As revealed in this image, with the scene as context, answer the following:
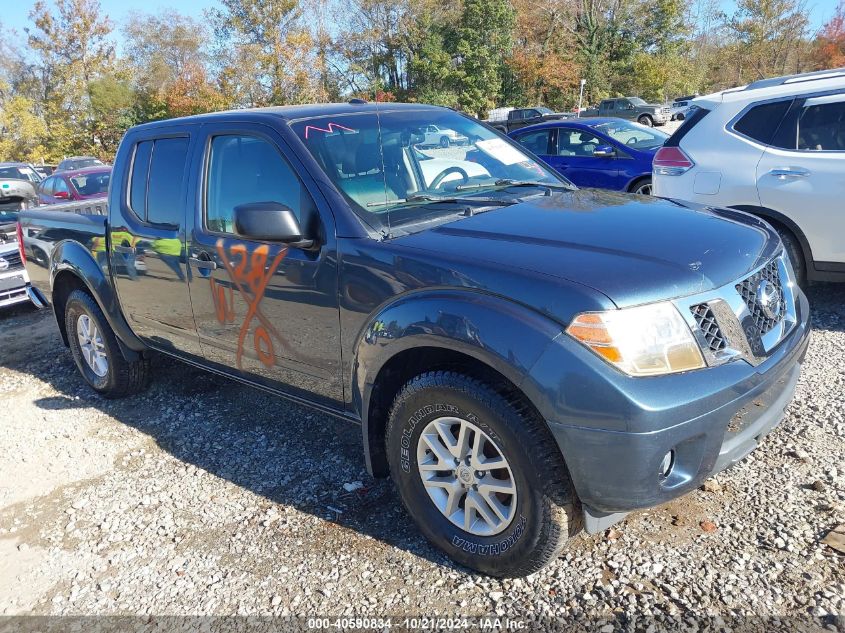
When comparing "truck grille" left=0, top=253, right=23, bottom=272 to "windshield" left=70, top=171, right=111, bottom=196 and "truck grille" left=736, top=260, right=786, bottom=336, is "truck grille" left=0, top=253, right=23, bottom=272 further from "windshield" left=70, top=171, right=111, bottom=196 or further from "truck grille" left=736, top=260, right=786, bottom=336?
"truck grille" left=736, top=260, right=786, bottom=336

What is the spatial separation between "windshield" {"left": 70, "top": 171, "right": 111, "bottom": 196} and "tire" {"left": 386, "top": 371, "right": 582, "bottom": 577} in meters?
10.4

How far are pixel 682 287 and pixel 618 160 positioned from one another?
7743 mm

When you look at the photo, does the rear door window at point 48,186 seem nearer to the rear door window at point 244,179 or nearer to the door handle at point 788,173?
the rear door window at point 244,179

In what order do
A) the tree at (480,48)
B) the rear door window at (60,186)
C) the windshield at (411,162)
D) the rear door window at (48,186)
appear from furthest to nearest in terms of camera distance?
the tree at (480,48)
the rear door window at (48,186)
the rear door window at (60,186)
the windshield at (411,162)

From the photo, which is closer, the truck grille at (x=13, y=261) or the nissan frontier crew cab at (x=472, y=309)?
the nissan frontier crew cab at (x=472, y=309)

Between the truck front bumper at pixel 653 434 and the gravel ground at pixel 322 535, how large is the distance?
0.48 metres

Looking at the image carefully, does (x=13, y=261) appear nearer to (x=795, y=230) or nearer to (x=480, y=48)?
(x=795, y=230)

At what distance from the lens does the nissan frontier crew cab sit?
7.41 ft

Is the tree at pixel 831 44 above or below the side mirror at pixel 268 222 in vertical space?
above

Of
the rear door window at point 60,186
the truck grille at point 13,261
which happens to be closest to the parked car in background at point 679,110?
the truck grille at point 13,261

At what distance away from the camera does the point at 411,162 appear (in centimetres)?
345

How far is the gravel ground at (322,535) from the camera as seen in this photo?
2598 mm

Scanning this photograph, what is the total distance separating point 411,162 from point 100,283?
99.2 inches

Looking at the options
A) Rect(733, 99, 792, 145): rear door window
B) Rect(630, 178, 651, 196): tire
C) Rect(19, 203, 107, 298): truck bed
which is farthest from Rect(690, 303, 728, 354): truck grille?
Rect(630, 178, 651, 196): tire
